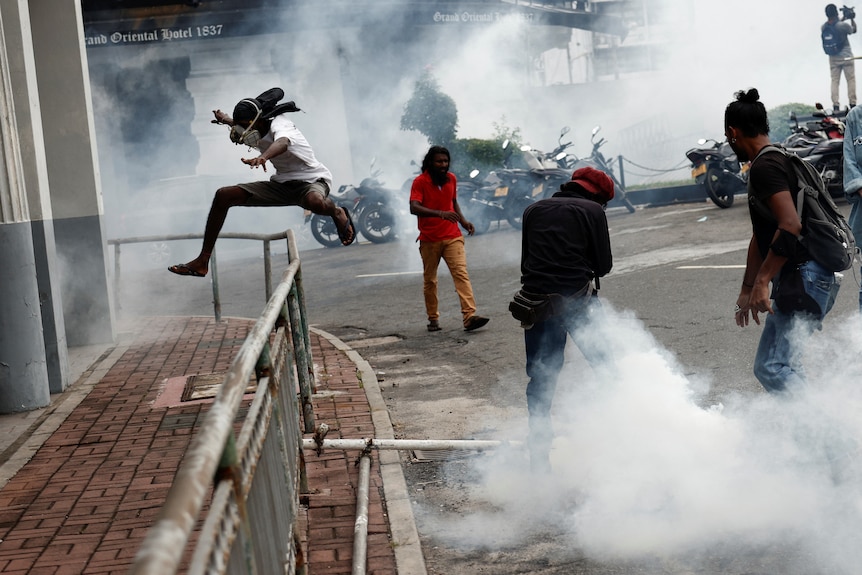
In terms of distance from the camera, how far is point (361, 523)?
438 cm

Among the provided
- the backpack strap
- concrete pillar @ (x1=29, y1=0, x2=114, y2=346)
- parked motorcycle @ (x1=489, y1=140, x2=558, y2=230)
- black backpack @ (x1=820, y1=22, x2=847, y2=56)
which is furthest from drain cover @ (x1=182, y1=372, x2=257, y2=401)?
black backpack @ (x1=820, y1=22, x2=847, y2=56)

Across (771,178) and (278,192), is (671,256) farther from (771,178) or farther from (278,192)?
(771,178)

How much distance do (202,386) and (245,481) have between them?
520 centimetres

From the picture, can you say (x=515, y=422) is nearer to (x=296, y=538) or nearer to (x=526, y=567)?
(x=526, y=567)

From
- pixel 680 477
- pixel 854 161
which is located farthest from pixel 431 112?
pixel 680 477

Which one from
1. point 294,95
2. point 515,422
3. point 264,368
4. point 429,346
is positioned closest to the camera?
point 264,368

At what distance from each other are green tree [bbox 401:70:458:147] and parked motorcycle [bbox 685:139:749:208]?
7.86 meters

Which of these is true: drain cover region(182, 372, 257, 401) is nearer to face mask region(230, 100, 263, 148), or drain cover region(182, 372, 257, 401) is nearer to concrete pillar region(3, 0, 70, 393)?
concrete pillar region(3, 0, 70, 393)

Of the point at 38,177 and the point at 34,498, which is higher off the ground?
the point at 38,177

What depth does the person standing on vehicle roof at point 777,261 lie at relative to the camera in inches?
167

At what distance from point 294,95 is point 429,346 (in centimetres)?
1716

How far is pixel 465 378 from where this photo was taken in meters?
7.41

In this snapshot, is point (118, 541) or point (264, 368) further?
point (118, 541)

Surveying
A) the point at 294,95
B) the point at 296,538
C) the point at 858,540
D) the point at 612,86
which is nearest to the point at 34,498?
the point at 296,538
